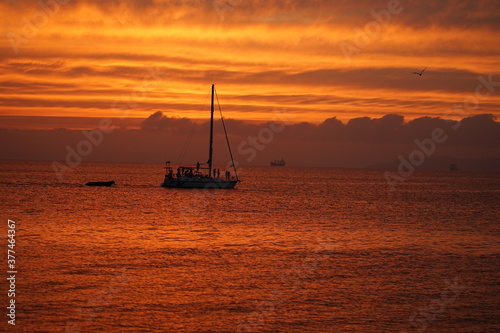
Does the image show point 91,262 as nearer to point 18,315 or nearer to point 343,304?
point 18,315

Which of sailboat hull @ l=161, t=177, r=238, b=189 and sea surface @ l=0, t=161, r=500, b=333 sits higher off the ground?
sailboat hull @ l=161, t=177, r=238, b=189

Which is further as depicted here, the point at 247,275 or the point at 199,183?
the point at 199,183

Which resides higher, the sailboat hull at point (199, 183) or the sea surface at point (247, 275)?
the sailboat hull at point (199, 183)

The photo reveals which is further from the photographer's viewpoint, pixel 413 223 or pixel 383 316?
pixel 413 223

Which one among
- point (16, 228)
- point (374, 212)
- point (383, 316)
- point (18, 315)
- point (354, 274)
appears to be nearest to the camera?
point (18, 315)

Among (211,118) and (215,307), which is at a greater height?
(211,118)

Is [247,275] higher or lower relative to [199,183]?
lower

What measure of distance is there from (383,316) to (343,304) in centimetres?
194

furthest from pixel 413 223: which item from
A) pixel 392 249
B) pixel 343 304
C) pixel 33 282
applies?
pixel 33 282

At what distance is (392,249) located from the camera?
130ft

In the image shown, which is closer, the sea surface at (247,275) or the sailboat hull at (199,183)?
the sea surface at (247,275)

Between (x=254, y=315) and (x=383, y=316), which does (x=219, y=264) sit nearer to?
(x=254, y=315)

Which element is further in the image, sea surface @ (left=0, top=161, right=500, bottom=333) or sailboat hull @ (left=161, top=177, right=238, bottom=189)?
sailboat hull @ (left=161, top=177, right=238, bottom=189)

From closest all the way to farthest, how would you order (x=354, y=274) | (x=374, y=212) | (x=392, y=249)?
(x=354, y=274), (x=392, y=249), (x=374, y=212)
